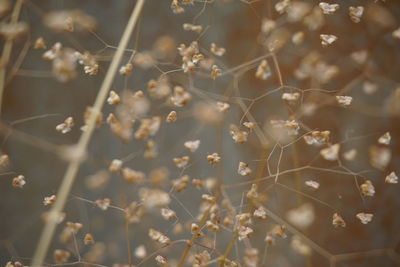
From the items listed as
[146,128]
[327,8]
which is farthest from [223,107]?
[327,8]

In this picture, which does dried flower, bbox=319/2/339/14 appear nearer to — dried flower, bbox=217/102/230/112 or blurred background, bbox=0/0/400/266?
blurred background, bbox=0/0/400/266

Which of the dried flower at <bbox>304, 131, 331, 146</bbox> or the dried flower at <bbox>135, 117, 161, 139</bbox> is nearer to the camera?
the dried flower at <bbox>135, 117, 161, 139</bbox>

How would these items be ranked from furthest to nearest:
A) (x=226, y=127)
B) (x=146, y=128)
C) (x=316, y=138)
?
1. (x=226, y=127)
2. (x=316, y=138)
3. (x=146, y=128)

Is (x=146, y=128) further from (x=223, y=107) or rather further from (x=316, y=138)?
(x=316, y=138)

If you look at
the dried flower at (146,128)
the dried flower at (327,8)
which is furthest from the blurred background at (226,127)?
the dried flower at (146,128)

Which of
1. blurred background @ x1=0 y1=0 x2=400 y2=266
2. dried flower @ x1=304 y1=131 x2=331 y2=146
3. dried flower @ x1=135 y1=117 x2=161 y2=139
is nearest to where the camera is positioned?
dried flower @ x1=135 y1=117 x2=161 y2=139

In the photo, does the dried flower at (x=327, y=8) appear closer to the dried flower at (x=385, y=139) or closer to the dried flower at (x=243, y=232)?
the dried flower at (x=385, y=139)

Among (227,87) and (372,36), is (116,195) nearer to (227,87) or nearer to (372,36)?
(227,87)

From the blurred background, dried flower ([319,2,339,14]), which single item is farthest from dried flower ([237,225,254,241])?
dried flower ([319,2,339,14])

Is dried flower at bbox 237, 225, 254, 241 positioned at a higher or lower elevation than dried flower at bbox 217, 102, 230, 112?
lower

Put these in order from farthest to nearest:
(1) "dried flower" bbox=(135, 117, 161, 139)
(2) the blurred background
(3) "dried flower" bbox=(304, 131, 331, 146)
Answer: (2) the blurred background
(3) "dried flower" bbox=(304, 131, 331, 146)
(1) "dried flower" bbox=(135, 117, 161, 139)

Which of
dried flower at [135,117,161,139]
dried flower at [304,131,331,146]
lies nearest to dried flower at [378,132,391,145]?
dried flower at [304,131,331,146]

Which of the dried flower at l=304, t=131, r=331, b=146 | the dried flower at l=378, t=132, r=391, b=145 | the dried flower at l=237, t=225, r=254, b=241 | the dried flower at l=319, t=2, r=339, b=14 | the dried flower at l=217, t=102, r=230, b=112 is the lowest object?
the dried flower at l=237, t=225, r=254, b=241
